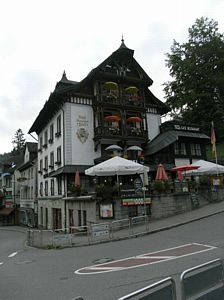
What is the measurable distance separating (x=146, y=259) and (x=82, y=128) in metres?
18.8

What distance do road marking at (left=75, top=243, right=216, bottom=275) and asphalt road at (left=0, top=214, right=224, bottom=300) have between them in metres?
0.25

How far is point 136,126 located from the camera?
99.5ft

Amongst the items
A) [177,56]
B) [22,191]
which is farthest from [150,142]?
[22,191]

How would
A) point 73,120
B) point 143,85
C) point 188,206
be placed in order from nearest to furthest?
point 188,206, point 73,120, point 143,85

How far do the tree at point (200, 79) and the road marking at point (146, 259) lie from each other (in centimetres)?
2803

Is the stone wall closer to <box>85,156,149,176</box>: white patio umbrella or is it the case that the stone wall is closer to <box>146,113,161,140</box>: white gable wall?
<box>85,156,149,176</box>: white patio umbrella

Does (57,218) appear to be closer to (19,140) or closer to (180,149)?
(180,149)

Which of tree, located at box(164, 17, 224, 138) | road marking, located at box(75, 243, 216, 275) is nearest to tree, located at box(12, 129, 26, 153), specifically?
tree, located at box(164, 17, 224, 138)

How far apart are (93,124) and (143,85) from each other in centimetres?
733

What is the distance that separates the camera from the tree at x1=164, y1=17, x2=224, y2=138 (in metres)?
38.1

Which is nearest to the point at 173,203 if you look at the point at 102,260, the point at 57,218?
the point at 102,260

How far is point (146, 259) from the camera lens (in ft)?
32.5

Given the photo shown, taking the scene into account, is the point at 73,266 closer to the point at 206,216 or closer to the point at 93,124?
the point at 206,216

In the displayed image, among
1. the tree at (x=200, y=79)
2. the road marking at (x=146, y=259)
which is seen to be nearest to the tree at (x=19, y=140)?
the tree at (x=200, y=79)
